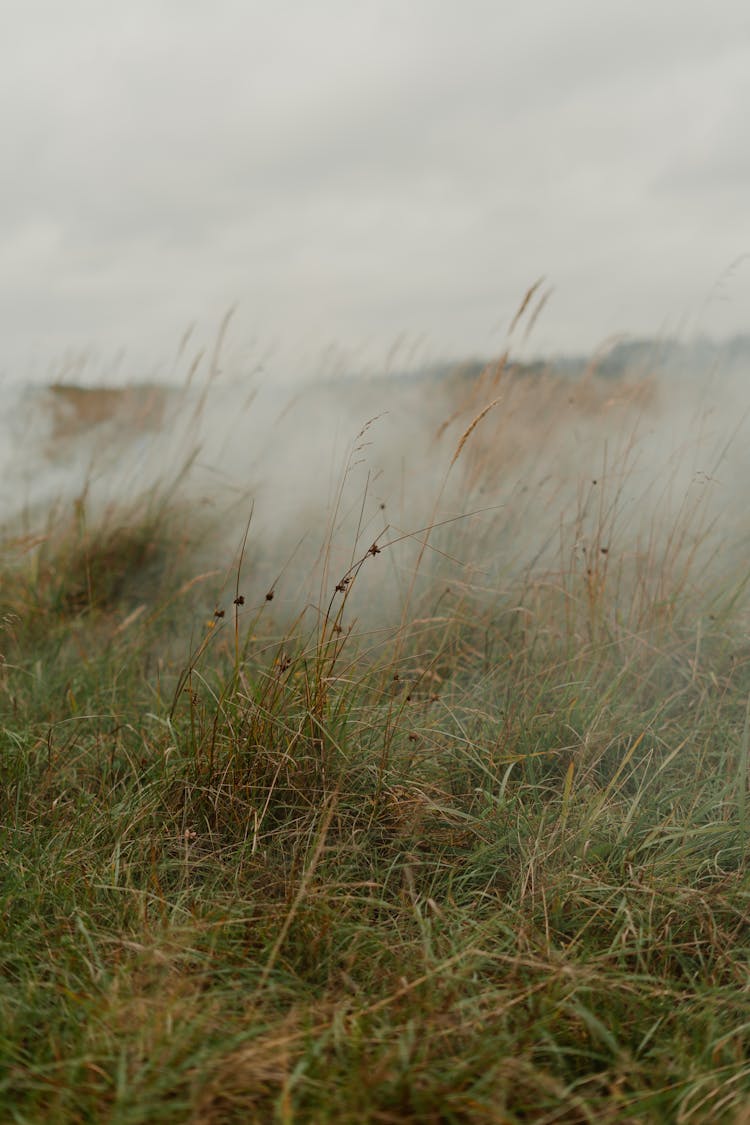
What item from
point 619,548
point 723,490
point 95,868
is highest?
point 723,490

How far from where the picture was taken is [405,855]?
1.62m

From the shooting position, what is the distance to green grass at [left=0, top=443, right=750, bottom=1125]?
111 cm

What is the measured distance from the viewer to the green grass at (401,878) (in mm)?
1114

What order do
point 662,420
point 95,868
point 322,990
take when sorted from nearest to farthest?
point 322,990, point 95,868, point 662,420

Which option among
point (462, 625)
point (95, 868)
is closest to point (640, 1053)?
point (95, 868)

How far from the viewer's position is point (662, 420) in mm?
3404

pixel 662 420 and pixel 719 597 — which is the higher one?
pixel 662 420

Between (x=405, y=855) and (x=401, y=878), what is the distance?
0.13ft

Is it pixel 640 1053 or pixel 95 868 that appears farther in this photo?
pixel 95 868

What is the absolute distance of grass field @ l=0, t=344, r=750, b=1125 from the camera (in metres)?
1.12

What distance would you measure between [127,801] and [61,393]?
332 centimetres

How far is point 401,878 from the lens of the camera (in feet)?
5.25

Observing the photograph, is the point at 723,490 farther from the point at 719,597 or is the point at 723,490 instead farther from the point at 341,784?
the point at 341,784

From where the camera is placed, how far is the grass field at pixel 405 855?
1.12m
